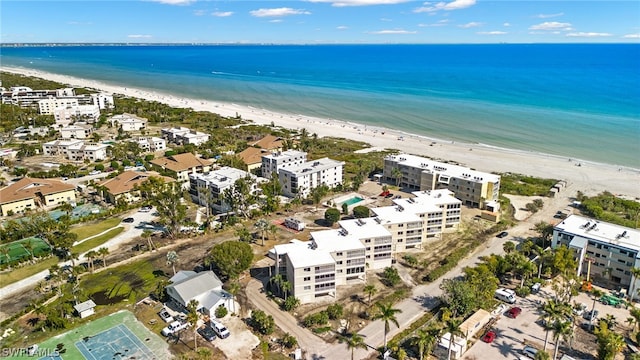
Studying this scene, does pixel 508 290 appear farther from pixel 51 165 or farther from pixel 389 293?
pixel 51 165

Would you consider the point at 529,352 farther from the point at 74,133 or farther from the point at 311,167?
the point at 74,133

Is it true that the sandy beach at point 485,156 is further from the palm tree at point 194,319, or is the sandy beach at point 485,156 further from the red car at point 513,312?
the palm tree at point 194,319

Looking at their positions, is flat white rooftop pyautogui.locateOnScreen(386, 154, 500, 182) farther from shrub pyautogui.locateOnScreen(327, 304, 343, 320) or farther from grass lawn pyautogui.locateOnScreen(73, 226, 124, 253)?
grass lawn pyautogui.locateOnScreen(73, 226, 124, 253)

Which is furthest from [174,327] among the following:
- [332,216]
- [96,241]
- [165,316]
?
[332,216]

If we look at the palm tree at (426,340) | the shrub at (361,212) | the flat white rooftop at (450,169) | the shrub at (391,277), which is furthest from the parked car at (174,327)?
the flat white rooftop at (450,169)

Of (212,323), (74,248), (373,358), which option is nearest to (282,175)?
(74,248)

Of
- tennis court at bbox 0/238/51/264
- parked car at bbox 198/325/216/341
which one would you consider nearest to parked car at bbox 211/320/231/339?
parked car at bbox 198/325/216/341
